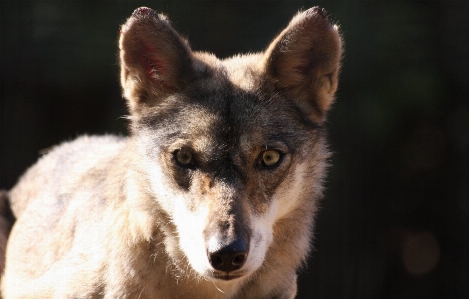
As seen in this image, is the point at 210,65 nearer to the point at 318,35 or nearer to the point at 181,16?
the point at 318,35

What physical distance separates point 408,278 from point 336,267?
1.23 m

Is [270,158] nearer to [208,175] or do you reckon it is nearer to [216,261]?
[208,175]

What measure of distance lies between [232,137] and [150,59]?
0.97m

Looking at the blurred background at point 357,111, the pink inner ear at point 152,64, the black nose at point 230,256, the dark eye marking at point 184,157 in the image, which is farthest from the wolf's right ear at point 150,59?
the blurred background at point 357,111

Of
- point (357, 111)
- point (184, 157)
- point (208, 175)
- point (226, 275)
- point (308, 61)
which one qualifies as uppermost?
point (357, 111)

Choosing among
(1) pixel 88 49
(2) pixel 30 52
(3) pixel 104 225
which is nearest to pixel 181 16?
(1) pixel 88 49

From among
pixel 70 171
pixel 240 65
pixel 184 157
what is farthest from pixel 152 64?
pixel 70 171

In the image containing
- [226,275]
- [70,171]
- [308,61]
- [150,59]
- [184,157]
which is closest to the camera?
[226,275]

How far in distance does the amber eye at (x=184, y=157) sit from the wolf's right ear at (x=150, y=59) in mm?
572

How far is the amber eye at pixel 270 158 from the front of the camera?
4521 millimetres

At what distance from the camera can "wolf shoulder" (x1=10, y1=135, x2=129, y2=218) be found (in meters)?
6.12

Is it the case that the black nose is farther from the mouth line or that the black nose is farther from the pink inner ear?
the pink inner ear

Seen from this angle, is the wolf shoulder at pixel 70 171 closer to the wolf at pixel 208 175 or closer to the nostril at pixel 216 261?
the wolf at pixel 208 175

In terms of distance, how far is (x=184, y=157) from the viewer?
4.53 m
